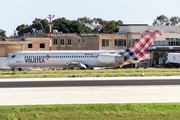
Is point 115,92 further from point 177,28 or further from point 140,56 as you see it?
point 177,28

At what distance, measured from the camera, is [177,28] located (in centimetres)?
7538

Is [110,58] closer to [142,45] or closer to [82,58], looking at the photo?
[82,58]

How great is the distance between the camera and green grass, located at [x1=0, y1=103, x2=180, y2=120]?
13.5 meters

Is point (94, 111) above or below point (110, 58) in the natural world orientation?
below

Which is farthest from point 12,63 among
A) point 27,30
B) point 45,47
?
point 27,30

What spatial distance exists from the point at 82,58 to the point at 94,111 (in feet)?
105

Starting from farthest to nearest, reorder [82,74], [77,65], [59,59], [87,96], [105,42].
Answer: [105,42] < [77,65] < [59,59] < [82,74] < [87,96]

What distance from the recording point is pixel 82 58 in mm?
46031

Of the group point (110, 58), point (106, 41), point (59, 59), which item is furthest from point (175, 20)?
point (59, 59)

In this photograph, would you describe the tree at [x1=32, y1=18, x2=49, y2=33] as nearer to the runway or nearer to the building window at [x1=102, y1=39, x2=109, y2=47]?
the building window at [x1=102, y1=39, x2=109, y2=47]

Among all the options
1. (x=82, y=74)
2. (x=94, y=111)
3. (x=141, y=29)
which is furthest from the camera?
(x=141, y=29)

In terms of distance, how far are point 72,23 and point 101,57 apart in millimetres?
65567

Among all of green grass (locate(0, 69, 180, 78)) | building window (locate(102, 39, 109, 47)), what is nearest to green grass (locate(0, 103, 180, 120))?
green grass (locate(0, 69, 180, 78))

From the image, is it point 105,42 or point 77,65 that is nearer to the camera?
point 77,65
